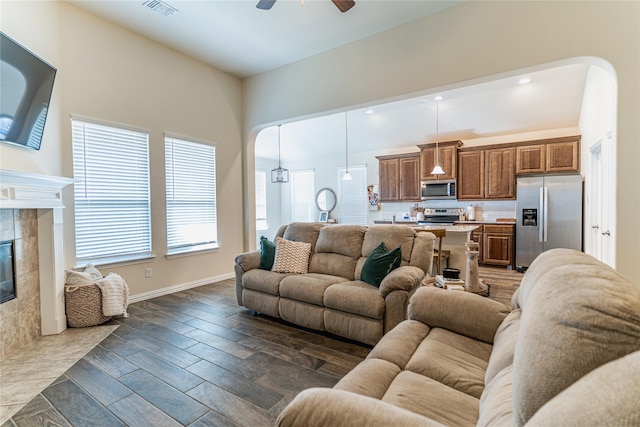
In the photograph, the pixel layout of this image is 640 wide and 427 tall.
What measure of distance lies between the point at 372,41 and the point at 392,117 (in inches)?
112

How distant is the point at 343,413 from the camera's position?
2.98ft

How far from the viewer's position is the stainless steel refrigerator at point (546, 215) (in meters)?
5.38

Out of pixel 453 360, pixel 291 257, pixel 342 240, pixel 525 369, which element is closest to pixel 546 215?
pixel 342 240

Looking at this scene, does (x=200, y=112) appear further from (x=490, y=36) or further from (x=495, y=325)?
(x=495, y=325)

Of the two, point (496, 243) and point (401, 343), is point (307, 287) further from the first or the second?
point (496, 243)

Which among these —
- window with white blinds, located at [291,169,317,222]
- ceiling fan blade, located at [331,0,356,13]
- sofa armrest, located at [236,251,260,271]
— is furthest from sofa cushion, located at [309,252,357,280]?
window with white blinds, located at [291,169,317,222]

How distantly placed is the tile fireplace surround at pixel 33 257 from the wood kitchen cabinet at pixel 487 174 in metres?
6.67

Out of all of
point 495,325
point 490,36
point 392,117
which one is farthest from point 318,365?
point 392,117

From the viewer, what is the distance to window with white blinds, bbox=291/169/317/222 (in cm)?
898

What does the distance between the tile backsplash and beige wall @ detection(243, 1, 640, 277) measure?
10.7 ft

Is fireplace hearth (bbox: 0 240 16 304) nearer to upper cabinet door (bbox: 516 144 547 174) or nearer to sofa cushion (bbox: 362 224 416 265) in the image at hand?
sofa cushion (bbox: 362 224 416 265)

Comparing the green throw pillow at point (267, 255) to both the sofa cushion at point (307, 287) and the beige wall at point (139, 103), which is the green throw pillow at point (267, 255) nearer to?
the sofa cushion at point (307, 287)

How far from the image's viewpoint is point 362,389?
127cm

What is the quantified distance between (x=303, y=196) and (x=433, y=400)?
8080 millimetres
